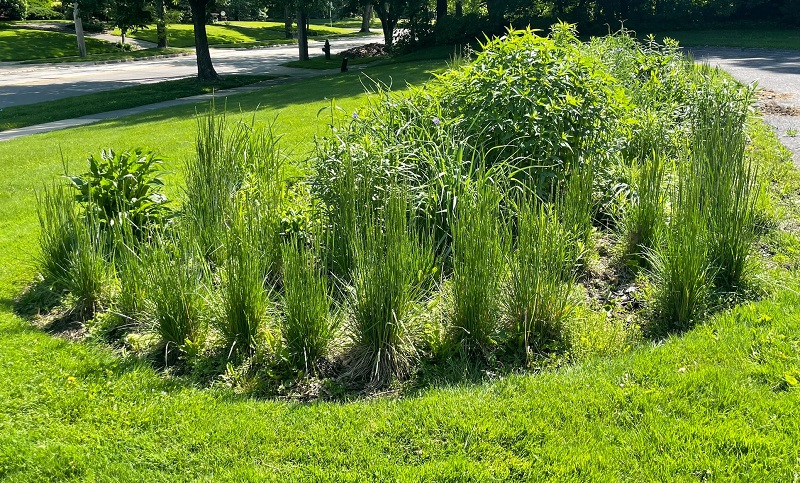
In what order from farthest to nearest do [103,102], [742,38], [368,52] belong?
[368,52], [742,38], [103,102]

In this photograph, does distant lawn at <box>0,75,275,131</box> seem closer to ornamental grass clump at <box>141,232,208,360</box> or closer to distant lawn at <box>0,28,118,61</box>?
ornamental grass clump at <box>141,232,208,360</box>

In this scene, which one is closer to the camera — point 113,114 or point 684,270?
point 684,270

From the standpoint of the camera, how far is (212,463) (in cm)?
322

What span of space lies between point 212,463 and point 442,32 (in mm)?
30456

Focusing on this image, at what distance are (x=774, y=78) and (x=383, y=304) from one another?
15.1 m

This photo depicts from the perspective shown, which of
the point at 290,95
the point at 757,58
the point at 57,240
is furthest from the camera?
the point at 757,58

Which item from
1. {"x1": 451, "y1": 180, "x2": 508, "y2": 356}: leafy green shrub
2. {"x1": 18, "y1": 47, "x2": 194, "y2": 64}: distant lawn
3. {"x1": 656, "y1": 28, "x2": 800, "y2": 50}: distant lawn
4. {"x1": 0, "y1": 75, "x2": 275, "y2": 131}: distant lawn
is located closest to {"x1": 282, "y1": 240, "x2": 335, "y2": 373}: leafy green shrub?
{"x1": 451, "y1": 180, "x2": 508, "y2": 356}: leafy green shrub

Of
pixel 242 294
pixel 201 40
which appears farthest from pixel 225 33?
pixel 242 294

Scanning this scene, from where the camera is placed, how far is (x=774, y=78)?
15758 mm

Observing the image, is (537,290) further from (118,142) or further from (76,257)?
(118,142)

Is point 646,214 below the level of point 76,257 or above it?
above

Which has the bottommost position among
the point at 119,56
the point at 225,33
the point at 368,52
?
the point at 119,56

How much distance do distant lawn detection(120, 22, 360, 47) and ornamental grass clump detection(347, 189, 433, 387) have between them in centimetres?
4298

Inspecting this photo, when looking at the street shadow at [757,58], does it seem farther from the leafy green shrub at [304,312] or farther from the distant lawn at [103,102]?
the leafy green shrub at [304,312]
